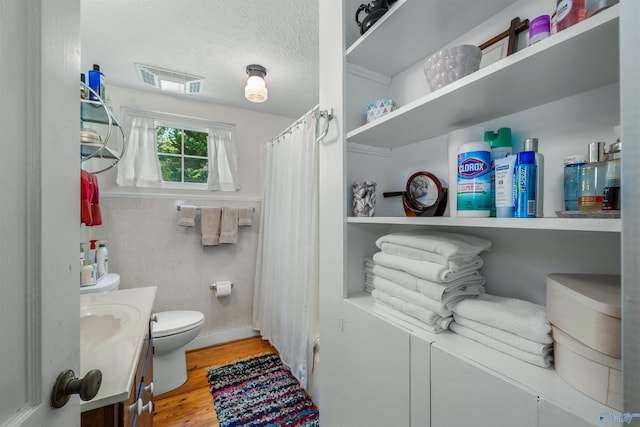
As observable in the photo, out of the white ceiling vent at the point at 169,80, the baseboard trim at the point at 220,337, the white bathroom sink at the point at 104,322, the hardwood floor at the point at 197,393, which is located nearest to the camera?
the white bathroom sink at the point at 104,322

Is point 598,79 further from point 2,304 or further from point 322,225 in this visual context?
point 2,304

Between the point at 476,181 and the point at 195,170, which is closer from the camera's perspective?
the point at 476,181

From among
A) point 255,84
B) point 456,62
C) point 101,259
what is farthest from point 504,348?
point 101,259

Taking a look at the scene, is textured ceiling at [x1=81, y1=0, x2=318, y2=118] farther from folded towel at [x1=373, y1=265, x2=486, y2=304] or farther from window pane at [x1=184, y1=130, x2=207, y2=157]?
folded towel at [x1=373, y1=265, x2=486, y2=304]

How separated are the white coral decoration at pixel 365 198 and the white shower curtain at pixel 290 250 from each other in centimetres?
72

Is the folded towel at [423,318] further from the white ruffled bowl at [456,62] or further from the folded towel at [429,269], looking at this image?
the white ruffled bowl at [456,62]

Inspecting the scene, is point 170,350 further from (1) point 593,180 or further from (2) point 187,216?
(1) point 593,180

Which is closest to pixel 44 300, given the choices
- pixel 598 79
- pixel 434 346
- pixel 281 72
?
pixel 434 346

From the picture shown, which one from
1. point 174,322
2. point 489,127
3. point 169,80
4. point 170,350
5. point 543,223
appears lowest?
point 170,350

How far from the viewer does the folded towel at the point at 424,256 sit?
694mm

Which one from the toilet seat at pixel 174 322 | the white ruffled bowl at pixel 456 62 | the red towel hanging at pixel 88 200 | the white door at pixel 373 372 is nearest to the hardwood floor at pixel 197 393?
the toilet seat at pixel 174 322

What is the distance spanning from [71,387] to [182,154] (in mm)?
2291

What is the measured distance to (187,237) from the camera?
236cm

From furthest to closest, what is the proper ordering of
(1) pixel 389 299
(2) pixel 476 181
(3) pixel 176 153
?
(3) pixel 176 153 → (1) pixel 389 299 → (2) pixel 476 181
